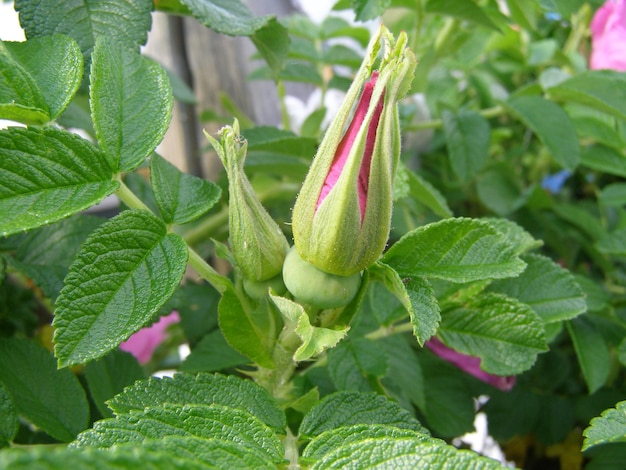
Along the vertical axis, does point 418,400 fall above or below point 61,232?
below

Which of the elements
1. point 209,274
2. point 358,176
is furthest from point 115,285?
point 358,176

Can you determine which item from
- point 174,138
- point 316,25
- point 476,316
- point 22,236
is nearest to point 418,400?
point 476,316

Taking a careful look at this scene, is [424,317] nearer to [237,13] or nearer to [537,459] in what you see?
[237,13]

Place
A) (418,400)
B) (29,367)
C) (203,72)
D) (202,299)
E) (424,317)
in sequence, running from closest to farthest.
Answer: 1. (424,317)
2. (29,367)
3. (418,400)
4. (202,299)
5. (203,72)

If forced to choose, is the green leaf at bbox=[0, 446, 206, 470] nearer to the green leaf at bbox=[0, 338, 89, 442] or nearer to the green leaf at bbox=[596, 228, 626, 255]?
the green leaf at bbox=[0, 338, 89, 442]

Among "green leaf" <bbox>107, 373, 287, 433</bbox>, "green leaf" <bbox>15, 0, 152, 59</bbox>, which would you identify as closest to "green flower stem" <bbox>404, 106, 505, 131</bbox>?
Result: "green leaf" <bbox>15, 0, 152, 59</bbox>
